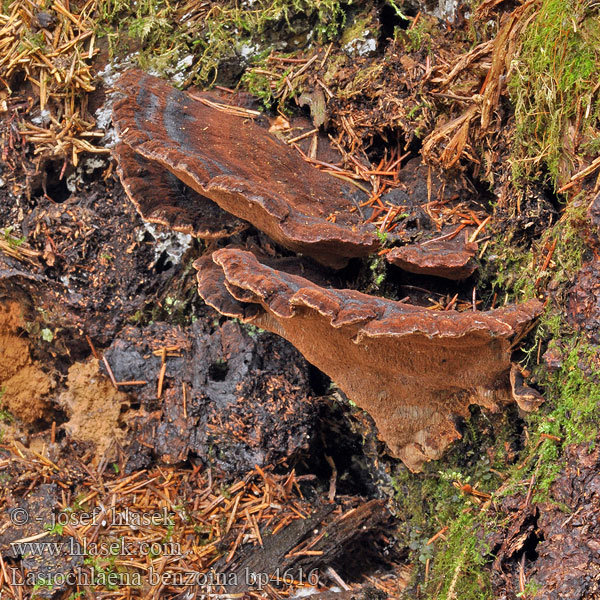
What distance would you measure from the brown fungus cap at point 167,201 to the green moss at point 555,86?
146 centimetres

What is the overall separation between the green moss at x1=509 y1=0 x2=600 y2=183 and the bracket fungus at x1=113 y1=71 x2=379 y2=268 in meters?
0.82

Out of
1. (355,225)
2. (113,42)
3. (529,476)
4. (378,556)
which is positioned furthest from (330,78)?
(378,556)

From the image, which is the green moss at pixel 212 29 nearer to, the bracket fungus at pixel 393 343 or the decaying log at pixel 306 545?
the bracket fungus at pixel 393 343

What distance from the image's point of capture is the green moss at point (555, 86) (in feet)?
7.79

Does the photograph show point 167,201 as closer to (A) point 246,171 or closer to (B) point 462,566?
(A) point 246,171

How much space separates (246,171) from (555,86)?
139 cm

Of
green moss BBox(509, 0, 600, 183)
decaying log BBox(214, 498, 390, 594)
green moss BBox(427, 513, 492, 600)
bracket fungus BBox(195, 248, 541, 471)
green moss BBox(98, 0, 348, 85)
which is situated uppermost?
green moss BBox(509, 0, 600, 183)

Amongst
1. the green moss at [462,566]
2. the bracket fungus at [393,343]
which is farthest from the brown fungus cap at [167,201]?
the green moss at [462,566]

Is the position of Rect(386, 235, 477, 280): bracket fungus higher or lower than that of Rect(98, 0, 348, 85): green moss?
lower

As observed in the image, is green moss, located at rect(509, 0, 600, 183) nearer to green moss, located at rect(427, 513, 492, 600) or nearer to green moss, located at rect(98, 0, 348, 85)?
green moss, located at rect(98, 0, 348, 85)

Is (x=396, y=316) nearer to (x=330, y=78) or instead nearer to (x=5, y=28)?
(x=330, y=78)

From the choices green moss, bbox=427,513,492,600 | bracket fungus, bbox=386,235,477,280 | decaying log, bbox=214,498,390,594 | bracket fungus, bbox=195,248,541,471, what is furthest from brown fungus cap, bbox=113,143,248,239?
green moss, bbox=427,513,492,600

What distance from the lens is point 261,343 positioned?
138 inches

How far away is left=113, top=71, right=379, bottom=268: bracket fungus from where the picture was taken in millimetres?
2490
